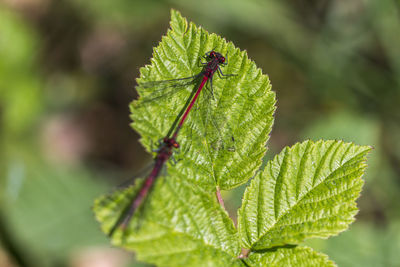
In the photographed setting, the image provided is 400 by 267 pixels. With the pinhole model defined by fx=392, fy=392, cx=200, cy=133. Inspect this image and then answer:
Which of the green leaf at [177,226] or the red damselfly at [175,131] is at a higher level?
A: the red damselfly at [175,131]

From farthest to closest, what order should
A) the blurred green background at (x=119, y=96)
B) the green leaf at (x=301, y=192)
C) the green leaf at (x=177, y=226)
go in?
the blurred green background at (x=119, y=96) < the green leaf at (x=301, y=192) < the green leaf at (x=177, y=226)

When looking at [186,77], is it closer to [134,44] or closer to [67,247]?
[67,247]

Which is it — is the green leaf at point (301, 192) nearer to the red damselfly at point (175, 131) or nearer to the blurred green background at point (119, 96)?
the red damselfly at point (175, 131)

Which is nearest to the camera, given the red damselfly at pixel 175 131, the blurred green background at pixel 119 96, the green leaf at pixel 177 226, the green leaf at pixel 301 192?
the green leaf at pixel 177 226

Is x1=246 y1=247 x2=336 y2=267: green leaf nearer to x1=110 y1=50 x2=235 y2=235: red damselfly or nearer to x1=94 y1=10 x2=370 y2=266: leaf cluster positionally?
x1=94 y1=10 x2=370 y2=266: leaf cluster

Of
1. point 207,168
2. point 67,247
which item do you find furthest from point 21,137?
point 207,168

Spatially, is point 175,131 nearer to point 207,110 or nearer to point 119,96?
point 207,110

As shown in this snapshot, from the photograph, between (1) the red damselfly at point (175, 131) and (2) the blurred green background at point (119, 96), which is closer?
(1) the red damselfly at point (175, 131)

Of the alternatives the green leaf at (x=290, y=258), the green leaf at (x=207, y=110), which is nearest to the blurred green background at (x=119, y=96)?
the green leaf at (x=207, y=110)

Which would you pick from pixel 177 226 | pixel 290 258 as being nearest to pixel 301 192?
pixel 290 258
